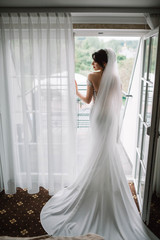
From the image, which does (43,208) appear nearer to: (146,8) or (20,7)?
(20,7)

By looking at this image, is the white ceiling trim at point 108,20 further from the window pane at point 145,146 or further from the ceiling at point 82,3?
the window pane at point 145,146

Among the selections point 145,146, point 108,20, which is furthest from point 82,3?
point 145,146

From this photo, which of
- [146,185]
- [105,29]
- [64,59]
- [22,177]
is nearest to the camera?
[146,185]

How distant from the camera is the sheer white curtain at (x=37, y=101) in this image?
2379 mm

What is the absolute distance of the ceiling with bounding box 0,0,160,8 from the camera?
2034 millimetres

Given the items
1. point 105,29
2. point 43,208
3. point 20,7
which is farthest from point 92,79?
point 43,208

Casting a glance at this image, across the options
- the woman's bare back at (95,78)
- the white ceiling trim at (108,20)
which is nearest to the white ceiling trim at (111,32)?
the white ceiling trim at (108,20)

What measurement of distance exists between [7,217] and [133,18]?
102 inches

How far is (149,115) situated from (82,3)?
125cm

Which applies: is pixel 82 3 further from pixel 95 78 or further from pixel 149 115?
pixel 149 115

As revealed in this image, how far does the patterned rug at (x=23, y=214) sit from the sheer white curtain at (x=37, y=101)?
10 centimetres

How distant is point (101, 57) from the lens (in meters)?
2.33

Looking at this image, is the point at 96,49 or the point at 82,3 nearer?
the point at 82,3

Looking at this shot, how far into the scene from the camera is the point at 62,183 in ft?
9.11
